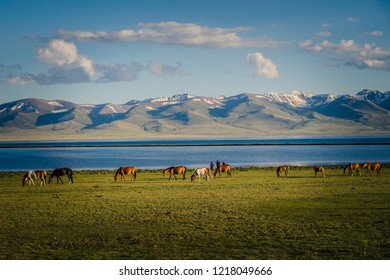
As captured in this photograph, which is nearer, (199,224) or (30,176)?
(199,224)

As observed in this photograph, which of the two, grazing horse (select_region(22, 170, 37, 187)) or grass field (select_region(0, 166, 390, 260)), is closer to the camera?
grass field (select_region(0, 166, 390, 260))

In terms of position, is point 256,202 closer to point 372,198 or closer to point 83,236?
point 372,198

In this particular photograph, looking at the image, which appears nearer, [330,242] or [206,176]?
[330,242]

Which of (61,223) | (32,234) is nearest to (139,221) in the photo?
(61,223)

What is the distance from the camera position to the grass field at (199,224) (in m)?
12.4

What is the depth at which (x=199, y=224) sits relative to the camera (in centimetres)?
1600

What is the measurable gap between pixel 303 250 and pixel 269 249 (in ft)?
2.63

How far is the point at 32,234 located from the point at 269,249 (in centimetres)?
685

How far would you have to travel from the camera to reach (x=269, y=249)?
40.9 feet

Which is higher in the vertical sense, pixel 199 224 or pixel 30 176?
pixel 30 176

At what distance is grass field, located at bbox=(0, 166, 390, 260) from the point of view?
12.4 metres
